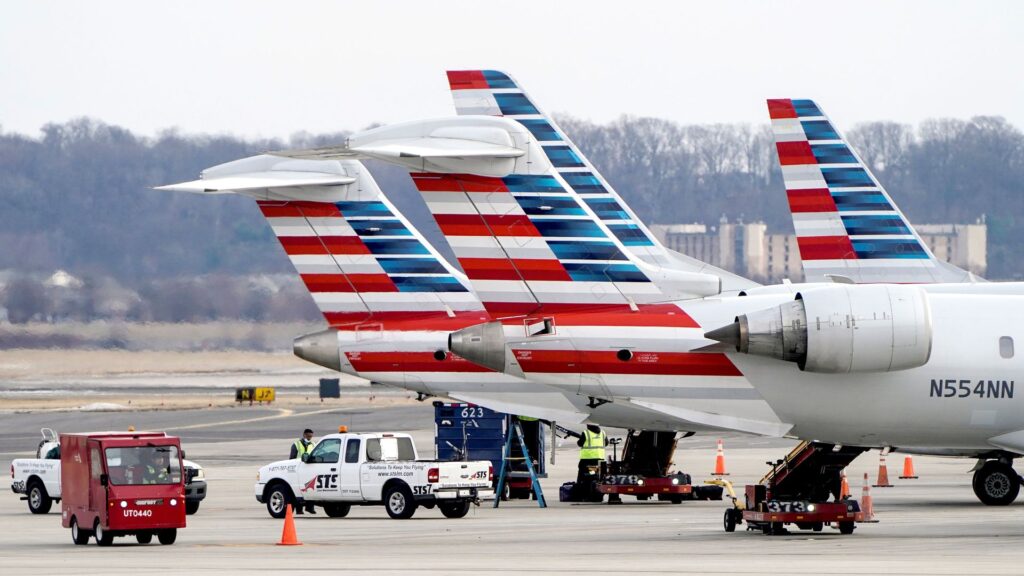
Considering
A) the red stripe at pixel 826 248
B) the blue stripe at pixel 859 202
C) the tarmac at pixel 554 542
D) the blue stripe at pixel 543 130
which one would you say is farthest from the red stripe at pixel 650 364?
the blue stripe at pixel 859 202

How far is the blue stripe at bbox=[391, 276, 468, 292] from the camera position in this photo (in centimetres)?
4303

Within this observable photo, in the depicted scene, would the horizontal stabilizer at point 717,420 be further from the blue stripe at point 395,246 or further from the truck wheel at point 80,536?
the blue stripe at point 395,246

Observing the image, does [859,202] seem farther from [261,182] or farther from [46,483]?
[46,483]

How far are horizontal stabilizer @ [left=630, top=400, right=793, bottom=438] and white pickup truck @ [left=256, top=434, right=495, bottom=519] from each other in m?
6.50

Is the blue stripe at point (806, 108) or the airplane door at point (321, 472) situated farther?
the blue stripe at point (806, 108)

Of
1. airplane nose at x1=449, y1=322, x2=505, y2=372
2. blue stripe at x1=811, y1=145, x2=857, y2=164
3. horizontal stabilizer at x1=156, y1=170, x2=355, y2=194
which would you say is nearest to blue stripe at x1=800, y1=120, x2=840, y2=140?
→ blue stripe at x1=811, y1=145, x2=857, y2=164

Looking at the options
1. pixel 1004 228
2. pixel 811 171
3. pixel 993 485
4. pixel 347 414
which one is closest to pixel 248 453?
pixel 347 414

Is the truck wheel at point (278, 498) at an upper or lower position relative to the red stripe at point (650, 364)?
lower

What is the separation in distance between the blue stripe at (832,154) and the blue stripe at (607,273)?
13.5m

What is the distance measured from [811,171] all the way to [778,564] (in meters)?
19.0

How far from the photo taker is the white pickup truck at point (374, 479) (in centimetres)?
3497

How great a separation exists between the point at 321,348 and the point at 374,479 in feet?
21.6

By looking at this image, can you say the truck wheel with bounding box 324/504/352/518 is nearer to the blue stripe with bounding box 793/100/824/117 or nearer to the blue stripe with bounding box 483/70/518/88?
the blue stripe with bounding box 483/70/518/88

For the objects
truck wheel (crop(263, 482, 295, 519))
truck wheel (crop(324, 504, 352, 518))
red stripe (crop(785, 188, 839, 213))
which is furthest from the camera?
red stripe (crop(785, 188, 839, 213))
